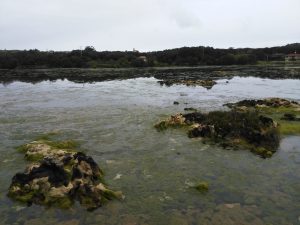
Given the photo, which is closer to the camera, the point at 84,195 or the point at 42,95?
the point at 84,195

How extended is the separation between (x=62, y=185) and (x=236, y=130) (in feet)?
26.2

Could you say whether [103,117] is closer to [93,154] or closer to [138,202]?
[93,154]

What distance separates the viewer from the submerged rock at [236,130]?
14091 millimetres

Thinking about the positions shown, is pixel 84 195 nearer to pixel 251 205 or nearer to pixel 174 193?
pixel 174 193

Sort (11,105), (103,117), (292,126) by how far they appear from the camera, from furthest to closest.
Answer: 1. (11,105)
2. (103,117)
3. (292,126)

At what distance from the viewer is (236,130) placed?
15062 millimetres

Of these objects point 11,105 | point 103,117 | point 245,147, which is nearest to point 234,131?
point 245,147

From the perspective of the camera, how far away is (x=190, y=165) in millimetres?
11984

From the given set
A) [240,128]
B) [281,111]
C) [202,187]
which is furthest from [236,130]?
[281,111]

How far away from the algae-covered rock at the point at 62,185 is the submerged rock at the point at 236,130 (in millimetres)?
5789

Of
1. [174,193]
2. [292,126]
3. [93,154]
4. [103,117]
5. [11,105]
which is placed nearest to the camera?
[174,193]

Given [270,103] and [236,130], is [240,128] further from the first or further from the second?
[270,103]

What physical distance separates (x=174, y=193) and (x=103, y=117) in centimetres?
1169

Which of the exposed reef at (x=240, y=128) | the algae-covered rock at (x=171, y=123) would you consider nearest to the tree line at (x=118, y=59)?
the algae-covered rock at (x=171, y=123)
